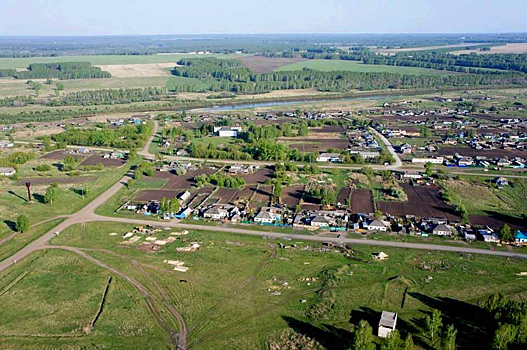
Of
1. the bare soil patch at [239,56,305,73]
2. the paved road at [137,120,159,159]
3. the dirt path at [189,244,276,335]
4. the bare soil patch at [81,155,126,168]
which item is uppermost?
the bare soil patch at [239,56,305,73]

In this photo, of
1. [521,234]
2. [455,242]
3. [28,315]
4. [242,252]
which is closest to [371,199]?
[455,242]

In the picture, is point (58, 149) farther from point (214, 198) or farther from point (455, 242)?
point (455, 242)

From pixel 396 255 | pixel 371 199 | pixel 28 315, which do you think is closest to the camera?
pixel 28 315

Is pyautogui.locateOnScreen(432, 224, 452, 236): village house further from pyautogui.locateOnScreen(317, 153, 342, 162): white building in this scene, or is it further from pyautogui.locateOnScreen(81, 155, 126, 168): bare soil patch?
pyautogui.locateOnScreen(81, 155, 126, 168): bare soil patch

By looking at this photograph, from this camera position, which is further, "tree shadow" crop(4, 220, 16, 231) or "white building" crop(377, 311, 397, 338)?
"tree shadow" crop(4, 220, 16, 231)

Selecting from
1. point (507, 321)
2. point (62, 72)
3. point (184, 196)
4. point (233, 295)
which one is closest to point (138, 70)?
point (62, 72)

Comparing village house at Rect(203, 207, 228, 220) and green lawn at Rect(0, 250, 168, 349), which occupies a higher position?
village house at Rect(203, 207, 228, 220)

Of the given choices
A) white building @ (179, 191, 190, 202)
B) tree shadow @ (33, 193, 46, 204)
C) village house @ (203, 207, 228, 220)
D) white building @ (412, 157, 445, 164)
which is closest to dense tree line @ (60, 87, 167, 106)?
tree shadow @ (33, 193, 46, 204)
